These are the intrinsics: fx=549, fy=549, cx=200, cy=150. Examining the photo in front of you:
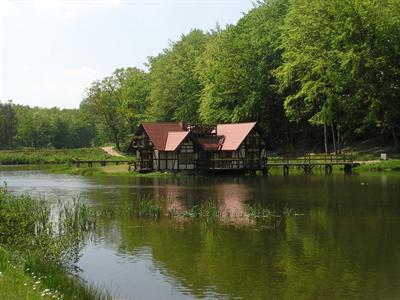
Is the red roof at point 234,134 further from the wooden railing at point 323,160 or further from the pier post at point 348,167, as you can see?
the pier post at point 348,167

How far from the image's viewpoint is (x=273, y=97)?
6956 cm

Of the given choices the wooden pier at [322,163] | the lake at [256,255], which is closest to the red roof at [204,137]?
the wooden pier at [322,163]

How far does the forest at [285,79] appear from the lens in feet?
188

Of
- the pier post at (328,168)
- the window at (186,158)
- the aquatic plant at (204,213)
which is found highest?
the window at (186,158)

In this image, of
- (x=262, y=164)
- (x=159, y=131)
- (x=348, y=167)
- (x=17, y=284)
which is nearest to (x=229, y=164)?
(x=262, y=164)

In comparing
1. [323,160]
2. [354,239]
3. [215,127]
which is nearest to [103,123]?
[215,127]

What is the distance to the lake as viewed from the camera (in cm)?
1333

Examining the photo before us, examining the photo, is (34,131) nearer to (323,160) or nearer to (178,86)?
(178,86)

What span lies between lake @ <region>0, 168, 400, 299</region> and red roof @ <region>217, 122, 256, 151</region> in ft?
82.4

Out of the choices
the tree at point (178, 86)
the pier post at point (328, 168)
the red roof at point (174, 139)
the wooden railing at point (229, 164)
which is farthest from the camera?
the tree at point (178, 86)

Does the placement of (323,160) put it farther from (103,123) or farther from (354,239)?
(103,123)

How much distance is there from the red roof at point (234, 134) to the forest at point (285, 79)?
27.6ft

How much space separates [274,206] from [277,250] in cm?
987

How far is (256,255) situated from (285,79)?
1817 inches
